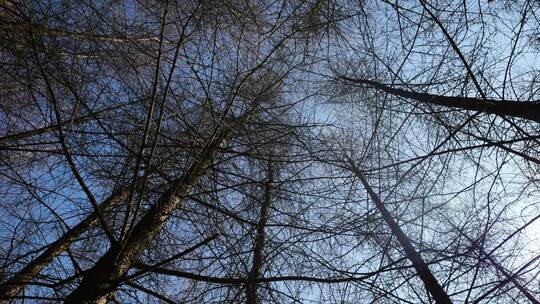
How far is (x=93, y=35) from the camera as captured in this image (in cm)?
217

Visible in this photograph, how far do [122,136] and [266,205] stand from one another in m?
1.04

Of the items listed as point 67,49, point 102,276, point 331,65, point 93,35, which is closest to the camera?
point 102,276

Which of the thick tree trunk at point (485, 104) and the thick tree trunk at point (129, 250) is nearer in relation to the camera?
the thick tree trunk at point (129, 250)

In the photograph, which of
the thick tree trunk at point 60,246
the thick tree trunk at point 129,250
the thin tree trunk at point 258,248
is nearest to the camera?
the thick tree trunk at point 129,250

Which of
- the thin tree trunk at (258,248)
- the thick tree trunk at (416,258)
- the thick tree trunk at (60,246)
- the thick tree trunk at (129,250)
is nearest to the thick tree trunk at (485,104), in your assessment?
the thick tree trunk at (416,258)

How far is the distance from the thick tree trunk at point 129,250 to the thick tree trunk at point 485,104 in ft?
4.61

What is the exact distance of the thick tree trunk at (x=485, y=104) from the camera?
2346mm

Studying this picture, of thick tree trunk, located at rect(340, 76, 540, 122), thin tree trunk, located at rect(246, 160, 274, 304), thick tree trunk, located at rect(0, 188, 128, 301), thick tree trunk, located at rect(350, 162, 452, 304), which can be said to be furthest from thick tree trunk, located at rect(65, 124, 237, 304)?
thick tree trunk, located at rect(340, 76, 540, 122)

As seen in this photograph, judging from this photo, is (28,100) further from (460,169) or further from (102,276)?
(460,169)

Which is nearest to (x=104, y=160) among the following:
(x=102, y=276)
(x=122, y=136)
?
(x=122, y=136)

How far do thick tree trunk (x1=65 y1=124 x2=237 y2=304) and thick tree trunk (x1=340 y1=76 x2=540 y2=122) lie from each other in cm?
141

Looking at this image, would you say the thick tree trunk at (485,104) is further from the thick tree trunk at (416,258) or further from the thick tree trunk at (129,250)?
the thick tree trunk at (129,250)

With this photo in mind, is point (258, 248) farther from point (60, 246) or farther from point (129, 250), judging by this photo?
→ point (60, 246)

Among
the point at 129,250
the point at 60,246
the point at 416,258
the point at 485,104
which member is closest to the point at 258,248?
the point at 129,250
